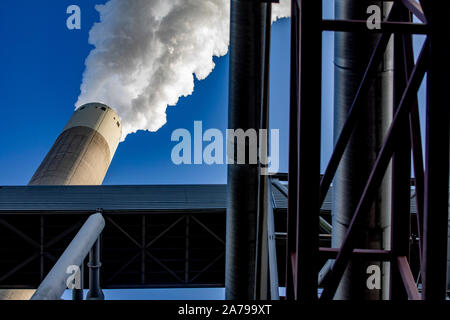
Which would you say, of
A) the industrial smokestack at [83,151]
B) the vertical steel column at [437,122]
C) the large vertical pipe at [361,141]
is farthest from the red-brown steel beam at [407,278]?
the industrial smokestack at [83,151]

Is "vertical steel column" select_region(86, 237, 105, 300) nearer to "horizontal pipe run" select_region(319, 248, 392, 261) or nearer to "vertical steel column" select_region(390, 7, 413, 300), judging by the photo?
"horizontal pipe run" select_region(319, 248, 392, 261)

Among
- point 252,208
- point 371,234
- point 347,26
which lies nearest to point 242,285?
point 252,208

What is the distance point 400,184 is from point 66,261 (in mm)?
7138

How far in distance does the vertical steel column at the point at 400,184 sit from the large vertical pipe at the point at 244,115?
9.43 feet

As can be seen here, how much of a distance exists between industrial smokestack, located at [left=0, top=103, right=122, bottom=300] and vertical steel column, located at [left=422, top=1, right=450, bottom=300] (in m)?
19.4

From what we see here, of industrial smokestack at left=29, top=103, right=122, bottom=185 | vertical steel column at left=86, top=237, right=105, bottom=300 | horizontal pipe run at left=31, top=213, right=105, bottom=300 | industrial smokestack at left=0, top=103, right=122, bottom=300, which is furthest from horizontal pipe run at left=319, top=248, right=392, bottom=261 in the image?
industrial smokestack at left=29, top=103, right=122, bottom=185

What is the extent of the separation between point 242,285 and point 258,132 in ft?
9.78

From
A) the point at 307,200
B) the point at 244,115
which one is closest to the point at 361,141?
the point at 307,200

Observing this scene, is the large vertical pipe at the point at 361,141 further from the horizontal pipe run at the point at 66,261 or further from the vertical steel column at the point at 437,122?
the horizontal pipe run at the point at 66,261

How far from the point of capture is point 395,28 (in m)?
4.21

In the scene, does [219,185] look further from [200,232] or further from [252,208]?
[252,208]

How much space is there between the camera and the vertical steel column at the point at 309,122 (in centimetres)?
357

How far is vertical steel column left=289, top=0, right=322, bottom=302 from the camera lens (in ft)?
11.7

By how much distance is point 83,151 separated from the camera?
82.0ft
